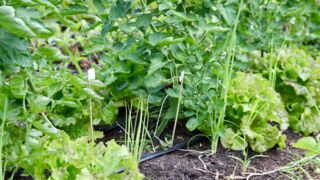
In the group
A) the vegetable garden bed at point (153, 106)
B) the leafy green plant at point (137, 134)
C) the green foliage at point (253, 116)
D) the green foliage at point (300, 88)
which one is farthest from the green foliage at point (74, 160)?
the green foliage at point (300, 88)

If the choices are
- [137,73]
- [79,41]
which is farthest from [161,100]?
[79,41]

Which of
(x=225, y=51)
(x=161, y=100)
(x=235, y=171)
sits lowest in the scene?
(x=235, y=171)

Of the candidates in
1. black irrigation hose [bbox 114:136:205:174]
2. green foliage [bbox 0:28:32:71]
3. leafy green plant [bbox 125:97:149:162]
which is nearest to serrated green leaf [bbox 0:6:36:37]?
green foliage [bbox 0:28:32:71]

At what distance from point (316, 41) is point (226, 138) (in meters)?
1.63

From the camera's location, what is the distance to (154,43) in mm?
2166

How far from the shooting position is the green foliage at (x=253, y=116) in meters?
2.37

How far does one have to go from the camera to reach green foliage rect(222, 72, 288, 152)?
2.37 m

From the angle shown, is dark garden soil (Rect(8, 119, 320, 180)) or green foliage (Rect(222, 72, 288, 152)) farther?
green foliage (Rect(222, 72, 288, 152))

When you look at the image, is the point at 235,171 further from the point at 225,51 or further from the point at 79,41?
the point at 79,41

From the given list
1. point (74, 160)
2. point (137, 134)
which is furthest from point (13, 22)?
point (137, 134)

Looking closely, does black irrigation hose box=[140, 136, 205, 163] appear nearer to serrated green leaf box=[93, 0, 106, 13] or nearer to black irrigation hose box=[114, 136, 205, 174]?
black irrigation hose box=[114, 136, 205, 174]

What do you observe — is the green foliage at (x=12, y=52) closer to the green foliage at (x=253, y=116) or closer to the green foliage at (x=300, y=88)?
the green foliage at (x=253, y=116)

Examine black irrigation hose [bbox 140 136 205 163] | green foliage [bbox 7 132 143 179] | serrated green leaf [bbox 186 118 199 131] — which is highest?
green foliage [bbox 7 132 143 179]

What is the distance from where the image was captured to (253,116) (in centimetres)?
240
